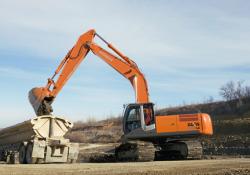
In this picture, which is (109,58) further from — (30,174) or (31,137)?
(30,174)

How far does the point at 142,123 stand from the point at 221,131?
26.2 m

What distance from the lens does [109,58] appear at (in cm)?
2459

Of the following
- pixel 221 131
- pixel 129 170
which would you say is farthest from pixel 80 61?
pixel 221 131

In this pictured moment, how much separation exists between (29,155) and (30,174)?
23.5ft

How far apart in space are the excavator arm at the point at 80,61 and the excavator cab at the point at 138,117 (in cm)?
69

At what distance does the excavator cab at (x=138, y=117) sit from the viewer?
73.3 ft

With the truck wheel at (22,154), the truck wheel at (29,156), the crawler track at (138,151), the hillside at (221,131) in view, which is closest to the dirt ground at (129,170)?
the truck wheel at (29,156)

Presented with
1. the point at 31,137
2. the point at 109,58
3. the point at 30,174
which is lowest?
the point at 30,174

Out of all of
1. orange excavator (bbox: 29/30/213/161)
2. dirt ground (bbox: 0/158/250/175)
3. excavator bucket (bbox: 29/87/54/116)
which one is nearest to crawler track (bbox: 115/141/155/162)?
orange excavator (bbox: 29/30/213/161)

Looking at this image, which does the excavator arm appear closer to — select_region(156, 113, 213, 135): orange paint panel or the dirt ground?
select_region(156, 113, 213, 135): orange paint panel

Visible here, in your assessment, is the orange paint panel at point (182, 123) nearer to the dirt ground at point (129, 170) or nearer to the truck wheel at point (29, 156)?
the dirt ground at point (129, 170)

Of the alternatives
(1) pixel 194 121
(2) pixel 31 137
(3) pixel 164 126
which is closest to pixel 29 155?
(2) pixel 31 137

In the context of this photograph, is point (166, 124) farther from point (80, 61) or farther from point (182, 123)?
point (80, 61)

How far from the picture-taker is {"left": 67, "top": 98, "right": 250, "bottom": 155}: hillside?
37.0 metres
